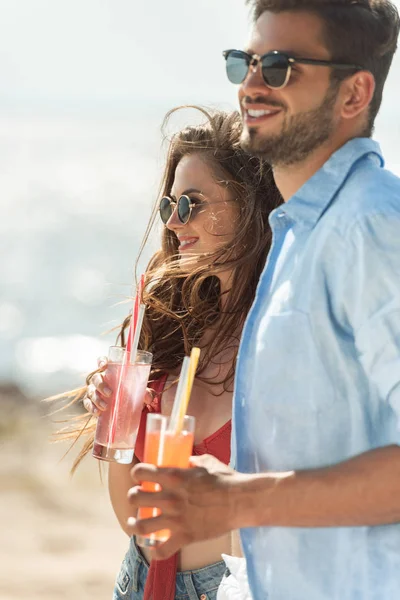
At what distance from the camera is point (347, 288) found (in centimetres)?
175

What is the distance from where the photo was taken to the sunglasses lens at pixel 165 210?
10.7ft

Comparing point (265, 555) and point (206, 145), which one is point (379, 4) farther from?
point (206, 145)

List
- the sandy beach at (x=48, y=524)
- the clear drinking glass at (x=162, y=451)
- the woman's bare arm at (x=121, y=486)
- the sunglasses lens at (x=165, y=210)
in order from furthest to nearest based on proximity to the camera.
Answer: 1. the sandy beach at (x=48, y=524)
2. the sunglasses lens at (x=165, y=210)
3. the woman's bare arm at (x=121, y=486)
4. the clear drinking glass at (x=162, y=451)

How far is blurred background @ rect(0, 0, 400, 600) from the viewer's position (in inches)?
312

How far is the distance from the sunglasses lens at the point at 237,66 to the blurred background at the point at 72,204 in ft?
0.46

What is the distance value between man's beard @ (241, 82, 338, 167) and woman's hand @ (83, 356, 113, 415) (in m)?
1.04

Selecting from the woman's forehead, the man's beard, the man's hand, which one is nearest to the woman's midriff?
the woman's forehead

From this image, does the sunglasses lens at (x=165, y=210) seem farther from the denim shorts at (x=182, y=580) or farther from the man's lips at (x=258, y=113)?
the man's lips at (x=258, y=113)

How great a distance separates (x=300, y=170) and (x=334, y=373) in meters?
0.44

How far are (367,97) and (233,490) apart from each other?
81 centimetres

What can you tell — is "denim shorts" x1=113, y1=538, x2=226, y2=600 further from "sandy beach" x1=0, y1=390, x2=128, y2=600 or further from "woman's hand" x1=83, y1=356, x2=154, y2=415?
"sandy beach" x1=0, y1=390, x2=128, y2=600

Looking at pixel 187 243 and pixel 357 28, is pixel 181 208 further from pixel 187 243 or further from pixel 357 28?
pixel 357 28

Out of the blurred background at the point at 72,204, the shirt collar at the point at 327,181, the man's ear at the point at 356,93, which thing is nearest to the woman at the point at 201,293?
the blurred background at the point at 72,204

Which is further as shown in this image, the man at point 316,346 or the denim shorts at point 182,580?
the denim shorts at point 182,580
